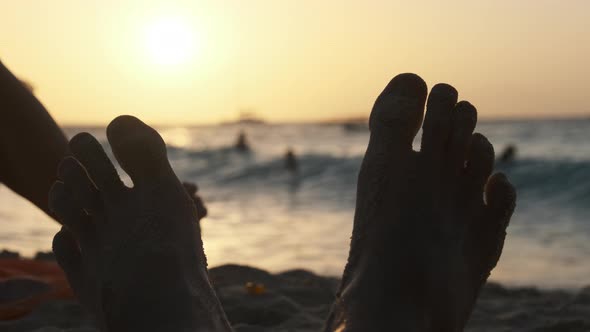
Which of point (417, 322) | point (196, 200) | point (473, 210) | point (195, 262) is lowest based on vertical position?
point (417, 322)

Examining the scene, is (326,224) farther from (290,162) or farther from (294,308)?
(290,162)

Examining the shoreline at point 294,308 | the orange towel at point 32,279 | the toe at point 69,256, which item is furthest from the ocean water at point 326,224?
the toe at point 69,256

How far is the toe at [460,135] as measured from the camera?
163cm

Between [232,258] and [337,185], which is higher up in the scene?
[337,185]

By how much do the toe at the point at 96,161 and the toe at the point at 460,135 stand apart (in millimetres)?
746

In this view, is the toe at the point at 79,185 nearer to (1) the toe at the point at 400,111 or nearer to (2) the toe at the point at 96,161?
(2) the toe at the point at 96,161

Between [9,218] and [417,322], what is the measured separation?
476 centimetres

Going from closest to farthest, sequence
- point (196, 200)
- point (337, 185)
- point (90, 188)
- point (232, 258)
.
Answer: point (90, 188)
point (196, 200)
point (232, 258)
point (337, 185)

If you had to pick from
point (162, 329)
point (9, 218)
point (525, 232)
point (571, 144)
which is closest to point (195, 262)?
point (162, 329)

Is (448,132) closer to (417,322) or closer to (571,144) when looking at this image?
(417,322)

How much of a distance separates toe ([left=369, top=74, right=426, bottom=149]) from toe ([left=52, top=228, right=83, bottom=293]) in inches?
28.2

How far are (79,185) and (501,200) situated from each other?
3.06 feet

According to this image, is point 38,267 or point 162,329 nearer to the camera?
point 162,329

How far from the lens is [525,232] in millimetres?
5012
